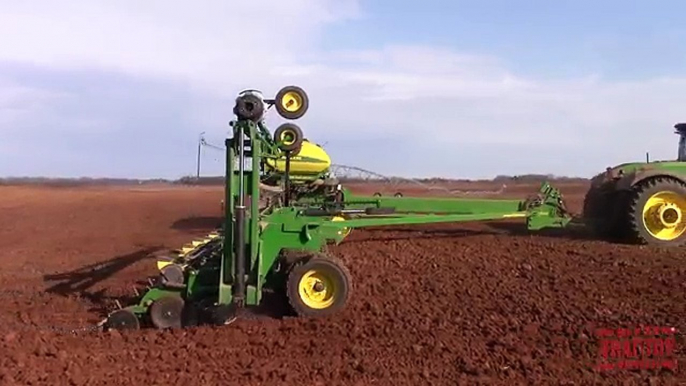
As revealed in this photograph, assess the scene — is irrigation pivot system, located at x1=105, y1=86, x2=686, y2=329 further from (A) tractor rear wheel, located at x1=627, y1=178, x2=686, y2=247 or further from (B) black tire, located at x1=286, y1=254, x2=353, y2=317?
(A) tractor rear wheel, located at x1=627, y1=178, x2=686, y2=247

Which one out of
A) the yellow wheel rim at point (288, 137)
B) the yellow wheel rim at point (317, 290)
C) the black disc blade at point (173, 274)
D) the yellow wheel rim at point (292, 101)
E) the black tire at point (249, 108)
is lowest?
the yellow wheel rim at point (317, 290)

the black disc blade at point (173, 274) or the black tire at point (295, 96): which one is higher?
the black tire at point (295, 96)

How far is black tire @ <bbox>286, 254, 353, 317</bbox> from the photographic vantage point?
26.0ft

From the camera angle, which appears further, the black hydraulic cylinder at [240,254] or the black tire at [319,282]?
the black tire at [319,282]

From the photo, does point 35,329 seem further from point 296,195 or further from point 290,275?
point 296,195

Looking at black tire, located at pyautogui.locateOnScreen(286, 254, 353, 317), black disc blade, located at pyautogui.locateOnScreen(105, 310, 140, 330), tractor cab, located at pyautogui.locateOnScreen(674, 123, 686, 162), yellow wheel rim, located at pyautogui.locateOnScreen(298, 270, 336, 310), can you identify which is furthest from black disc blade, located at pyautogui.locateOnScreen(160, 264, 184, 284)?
tractor cab, located at pyautogui.locateOnScreen(674, 123, 686, 162)

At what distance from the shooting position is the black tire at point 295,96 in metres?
9.69

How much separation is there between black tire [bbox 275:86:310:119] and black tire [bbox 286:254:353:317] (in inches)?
90.1

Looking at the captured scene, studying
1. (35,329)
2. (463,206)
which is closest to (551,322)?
(463,206)

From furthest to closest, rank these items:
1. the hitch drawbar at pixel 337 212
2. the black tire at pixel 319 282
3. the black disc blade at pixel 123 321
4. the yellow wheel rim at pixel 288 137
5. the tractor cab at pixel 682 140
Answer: the tractor cab at pixel 682 140
the yellow wheel rim at pixel 288 137
the hitch drawbar at pixel 337 212
the black tire at pixel 319 282
the black disc blade at pixel 123 321

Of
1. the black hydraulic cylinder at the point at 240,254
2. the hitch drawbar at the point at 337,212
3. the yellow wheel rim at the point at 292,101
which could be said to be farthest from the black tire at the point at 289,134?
the black hydraulic cylinder at the point at 240,254

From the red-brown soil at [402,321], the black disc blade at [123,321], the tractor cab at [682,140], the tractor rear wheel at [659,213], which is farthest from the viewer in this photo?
the tractor cab at [682,140]

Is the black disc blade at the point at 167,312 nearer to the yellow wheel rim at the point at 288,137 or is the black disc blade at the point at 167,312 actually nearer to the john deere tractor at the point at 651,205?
the yellow wheel rim at the point at 288,137

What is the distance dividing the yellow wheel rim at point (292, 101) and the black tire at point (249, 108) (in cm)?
153
